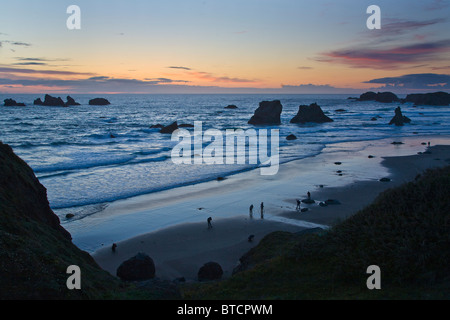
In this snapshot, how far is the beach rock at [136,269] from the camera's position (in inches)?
448

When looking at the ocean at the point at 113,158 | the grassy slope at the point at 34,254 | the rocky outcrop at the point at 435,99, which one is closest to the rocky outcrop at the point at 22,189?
the grassy slope at the point at 34,254

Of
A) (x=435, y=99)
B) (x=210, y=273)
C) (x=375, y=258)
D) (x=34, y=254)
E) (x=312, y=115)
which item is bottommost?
(x=210, y=273)

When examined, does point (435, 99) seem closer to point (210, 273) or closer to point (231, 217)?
point (231, 217)

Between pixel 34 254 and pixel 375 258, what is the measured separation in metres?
7.11

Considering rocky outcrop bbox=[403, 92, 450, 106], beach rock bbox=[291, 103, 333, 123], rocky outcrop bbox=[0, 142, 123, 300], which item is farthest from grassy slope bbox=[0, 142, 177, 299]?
rocky outcrop bbox=[403, 92, 450, 106]

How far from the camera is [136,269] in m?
11.5

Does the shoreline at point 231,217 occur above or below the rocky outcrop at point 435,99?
below

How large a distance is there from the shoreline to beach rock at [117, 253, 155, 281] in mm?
614

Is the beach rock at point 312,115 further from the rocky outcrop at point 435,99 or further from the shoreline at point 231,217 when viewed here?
the rocky outcrop at point 435,99

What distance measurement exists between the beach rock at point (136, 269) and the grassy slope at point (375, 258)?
8.32 feet

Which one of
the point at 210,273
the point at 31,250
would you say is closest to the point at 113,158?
the point at 210,273

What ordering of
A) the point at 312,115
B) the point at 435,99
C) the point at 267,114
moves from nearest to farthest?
the point at 267,114, the point at 312,115, the point at 435,99

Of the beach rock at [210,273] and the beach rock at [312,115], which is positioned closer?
the beach rock at [210,273]
